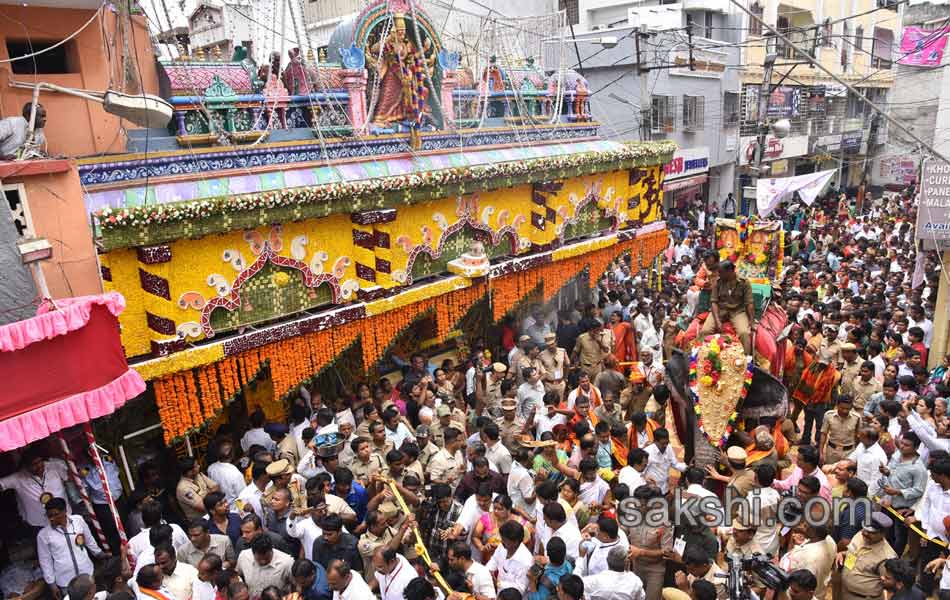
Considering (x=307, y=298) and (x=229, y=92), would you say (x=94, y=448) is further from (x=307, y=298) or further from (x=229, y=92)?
(x=229, y=92)

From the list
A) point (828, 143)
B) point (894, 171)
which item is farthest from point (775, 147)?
point (894, 171)

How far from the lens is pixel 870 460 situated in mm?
7082

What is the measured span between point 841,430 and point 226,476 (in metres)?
6.54

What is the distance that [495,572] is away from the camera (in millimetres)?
5629

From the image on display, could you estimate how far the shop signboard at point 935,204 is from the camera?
10.8 meters

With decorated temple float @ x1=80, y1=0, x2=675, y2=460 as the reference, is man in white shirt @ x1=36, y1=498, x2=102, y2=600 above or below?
below

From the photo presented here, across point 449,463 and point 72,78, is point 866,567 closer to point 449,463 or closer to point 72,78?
point 449,463

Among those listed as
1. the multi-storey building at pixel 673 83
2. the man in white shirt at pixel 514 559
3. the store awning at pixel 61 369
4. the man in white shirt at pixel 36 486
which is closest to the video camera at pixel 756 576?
the man in white shirt at pixel 514 559

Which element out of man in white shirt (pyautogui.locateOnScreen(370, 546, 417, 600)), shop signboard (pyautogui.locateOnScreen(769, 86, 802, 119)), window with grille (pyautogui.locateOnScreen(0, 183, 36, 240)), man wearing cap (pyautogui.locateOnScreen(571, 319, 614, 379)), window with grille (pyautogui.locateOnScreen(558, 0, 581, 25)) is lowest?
man wearing cap (pyautogui.locateOnScreen(571, 319, 614, 379))

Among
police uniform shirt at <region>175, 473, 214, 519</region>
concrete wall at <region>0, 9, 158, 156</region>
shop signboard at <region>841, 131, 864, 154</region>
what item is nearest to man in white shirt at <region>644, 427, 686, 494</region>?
police uniform shirt at <region>175, 473, 214, 519</region>

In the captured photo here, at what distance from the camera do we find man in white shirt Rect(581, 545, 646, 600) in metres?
5.12

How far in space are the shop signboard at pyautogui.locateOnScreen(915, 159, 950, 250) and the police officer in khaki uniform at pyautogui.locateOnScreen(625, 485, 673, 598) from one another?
→ 7.95 meters

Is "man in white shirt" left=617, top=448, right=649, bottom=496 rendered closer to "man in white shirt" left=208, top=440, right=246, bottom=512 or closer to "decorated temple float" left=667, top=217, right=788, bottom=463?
"decorated temple float" left=667, top=217, right=788, bottom=463

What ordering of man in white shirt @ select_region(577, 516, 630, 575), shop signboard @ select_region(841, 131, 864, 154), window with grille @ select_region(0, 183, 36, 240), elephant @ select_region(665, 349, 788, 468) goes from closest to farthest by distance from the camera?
1. man in white shirt @ select_region(577, 516, 630, 575)
2. window with grille @ select_region(0, 183, 36, 240)
3. elephant @ select_region(665, 349, 788, 468)
4. shop signboard @ select_region(841, 131, 864, 154)
